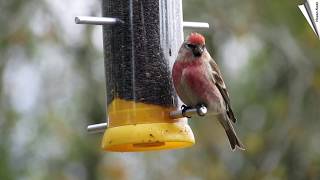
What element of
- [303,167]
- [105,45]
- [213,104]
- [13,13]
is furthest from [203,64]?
[13,13]

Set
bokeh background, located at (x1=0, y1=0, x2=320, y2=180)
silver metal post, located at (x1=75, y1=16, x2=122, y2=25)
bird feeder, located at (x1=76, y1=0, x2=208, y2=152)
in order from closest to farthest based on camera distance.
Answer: silver metal post, located at (x1=75, y1=16, x2=122, y2=25), bird feeder, located at (x1=76, y1=0, x2=208, y2=152), bokeh background, located at (x1=0, y1=0, x2=320, y2=180)

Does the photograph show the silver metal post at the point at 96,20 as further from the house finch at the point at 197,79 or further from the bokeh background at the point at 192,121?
A: the bokeh background at the point at 192,121

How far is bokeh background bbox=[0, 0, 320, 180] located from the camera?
1388 cm

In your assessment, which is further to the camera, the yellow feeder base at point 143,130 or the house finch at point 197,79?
the house finch at point 197,79

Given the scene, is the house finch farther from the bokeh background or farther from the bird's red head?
the bokeh background

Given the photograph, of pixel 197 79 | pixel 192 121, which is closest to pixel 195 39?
pixel 197 79

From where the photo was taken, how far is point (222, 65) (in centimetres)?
1473

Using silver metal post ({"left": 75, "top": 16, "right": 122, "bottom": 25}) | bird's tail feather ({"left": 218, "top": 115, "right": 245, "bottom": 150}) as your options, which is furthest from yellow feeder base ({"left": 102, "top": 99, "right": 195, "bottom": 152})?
silver metal post ({"left": 75, "top": 16, "right": 122, "bottom": 25})

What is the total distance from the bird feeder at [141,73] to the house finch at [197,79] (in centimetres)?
18

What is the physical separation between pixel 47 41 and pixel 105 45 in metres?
7.28

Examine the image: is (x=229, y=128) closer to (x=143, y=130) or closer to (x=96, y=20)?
(x=143, y=130)

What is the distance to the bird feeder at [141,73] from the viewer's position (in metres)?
6.93

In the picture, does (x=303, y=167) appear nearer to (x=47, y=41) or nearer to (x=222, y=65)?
(x=222, y=65)

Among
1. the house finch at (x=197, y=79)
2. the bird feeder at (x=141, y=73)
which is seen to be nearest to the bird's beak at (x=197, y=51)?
the house finch at (x=197, y=79)
